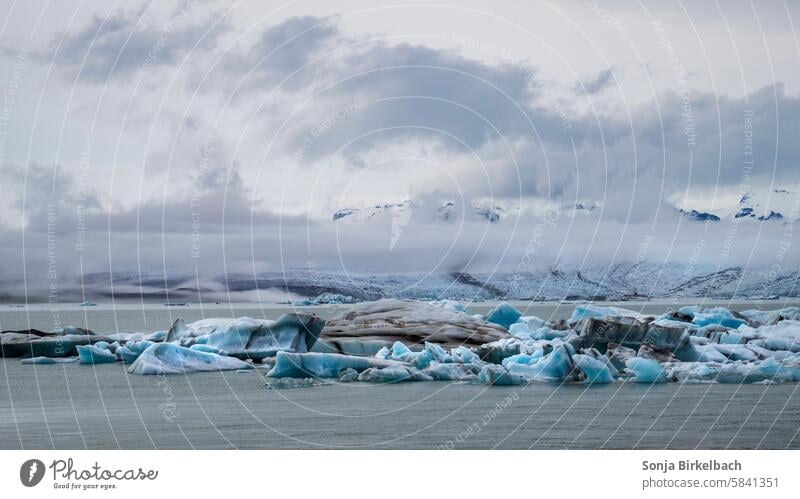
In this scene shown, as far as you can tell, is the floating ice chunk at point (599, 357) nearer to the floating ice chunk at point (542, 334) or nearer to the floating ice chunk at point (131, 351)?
the floating ice chunk at point (542, 334)

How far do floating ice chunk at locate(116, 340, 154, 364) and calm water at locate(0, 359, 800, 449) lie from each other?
626cm

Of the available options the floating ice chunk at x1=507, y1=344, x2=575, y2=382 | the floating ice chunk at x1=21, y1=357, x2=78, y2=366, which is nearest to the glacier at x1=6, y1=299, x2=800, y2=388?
the floating ice chunk at x1=507, y1=344, x2=575, y2=382

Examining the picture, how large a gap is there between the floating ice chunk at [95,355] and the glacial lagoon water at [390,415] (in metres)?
5.87

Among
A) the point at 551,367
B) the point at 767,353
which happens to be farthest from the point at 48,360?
the point at 767,353

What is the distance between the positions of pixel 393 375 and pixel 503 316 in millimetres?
12700

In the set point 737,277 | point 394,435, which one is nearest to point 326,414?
point 394,435

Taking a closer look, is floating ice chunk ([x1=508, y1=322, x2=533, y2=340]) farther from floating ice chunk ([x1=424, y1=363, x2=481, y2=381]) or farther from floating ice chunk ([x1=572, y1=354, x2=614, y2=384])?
floating ice chunk ([x1=572, y1=354, x2=614, y2=384])

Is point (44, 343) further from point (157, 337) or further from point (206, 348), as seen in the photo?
point (206, 348)

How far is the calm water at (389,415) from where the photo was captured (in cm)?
2600

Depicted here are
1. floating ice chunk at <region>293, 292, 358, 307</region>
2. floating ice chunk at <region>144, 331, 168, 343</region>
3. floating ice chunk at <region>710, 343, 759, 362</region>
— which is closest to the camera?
floating ice chunk at <region>710, 343, 759, 362</region>

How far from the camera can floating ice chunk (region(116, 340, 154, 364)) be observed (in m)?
44.6

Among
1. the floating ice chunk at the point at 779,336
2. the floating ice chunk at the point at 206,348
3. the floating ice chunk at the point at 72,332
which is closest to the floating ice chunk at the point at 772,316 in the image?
the floating ice chunk at the point at 779,336

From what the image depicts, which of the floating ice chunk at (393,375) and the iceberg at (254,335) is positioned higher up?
the iceberg at (254,335)
